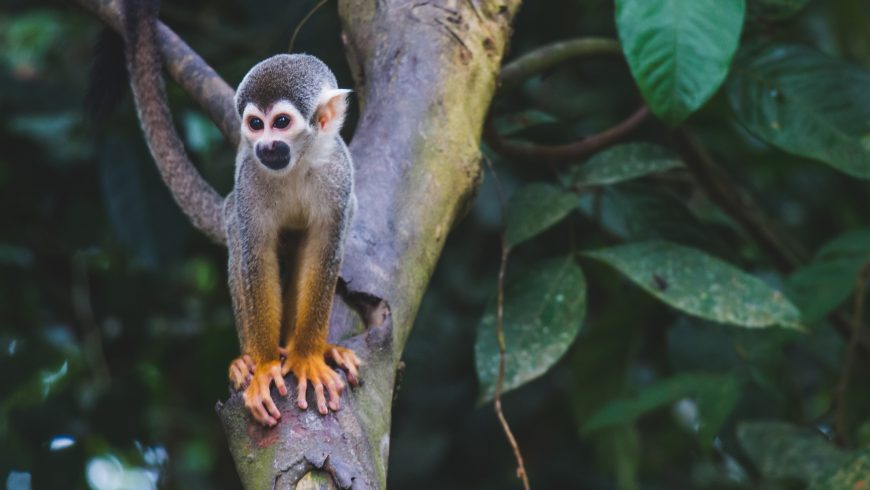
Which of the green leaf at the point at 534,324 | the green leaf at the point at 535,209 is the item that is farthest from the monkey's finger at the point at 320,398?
the green leaf at the point at 535,209

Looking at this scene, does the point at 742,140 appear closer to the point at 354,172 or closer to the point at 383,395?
the point at 354,172

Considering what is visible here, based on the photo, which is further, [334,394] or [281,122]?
[281,122]

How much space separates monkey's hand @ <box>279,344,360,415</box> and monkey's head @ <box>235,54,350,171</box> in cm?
50

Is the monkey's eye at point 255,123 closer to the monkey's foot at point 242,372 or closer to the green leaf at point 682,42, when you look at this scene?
the monkey's foot at point 242,372

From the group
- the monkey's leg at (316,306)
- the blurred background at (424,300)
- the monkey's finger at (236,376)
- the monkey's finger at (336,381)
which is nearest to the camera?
the monkey's finger at (336,381)

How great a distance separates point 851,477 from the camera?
2594 mm

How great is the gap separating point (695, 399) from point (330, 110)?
4.79 ft

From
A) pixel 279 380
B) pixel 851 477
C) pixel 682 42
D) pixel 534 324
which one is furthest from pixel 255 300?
pixel 851 477

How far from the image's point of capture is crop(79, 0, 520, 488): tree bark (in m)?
1.76

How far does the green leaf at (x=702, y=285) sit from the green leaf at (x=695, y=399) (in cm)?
43

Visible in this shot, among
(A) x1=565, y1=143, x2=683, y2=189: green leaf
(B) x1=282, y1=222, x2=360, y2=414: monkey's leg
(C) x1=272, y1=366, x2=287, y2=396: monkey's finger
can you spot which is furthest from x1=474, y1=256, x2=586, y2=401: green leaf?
(C) x1=272, y1=366, x2=287, y2=396: monkey's finger

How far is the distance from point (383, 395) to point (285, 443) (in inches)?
10.7

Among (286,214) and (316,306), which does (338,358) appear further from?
(286,214)

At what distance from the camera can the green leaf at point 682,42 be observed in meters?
2.45
